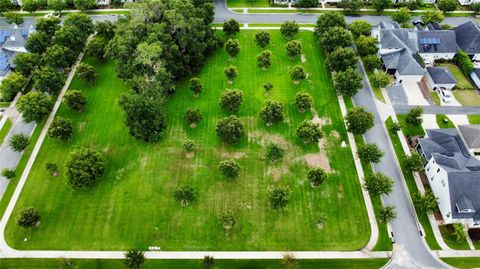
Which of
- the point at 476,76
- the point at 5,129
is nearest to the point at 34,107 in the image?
the point at 5,129

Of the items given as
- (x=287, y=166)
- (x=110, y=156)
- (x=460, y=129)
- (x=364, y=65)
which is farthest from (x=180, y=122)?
(x=460, y=129)

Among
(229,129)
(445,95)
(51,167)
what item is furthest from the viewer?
(445,95)

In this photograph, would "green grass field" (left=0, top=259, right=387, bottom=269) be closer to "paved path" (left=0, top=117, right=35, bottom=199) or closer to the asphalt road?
"paved path" (left=0, top=117, right=35, bottom=199)

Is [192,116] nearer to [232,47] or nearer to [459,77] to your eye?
[232,47]

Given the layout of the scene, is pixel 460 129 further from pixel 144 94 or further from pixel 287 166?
pixel 144 94

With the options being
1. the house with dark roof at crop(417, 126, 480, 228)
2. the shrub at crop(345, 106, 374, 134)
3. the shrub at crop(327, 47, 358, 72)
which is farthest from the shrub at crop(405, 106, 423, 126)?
the shrub at crop(327, 47, 358, 72)

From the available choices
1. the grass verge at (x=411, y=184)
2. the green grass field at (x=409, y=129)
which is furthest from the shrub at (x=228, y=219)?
the green grass field at (x=409, y=129)

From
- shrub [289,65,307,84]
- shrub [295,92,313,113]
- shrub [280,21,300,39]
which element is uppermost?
shrub [280,21,300,39]

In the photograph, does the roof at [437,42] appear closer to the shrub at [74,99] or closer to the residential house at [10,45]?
the shrub at [74,99]
